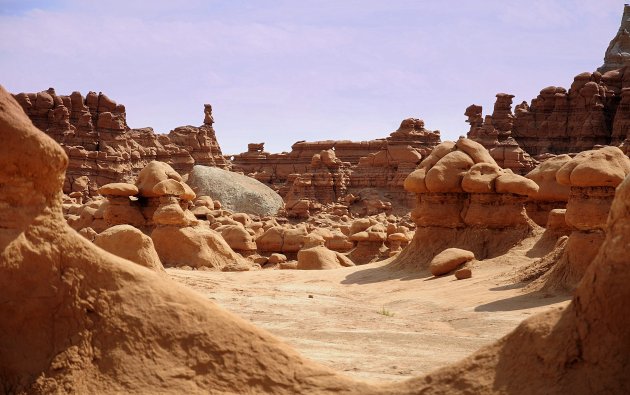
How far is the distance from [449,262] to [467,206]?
2.34m

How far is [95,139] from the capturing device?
52.0 m

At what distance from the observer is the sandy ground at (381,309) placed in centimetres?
782

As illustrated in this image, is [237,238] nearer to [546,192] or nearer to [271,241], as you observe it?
[271,241]

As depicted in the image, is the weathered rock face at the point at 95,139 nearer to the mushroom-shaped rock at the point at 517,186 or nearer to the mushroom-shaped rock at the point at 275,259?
the mushroom-shaped rock at the point at 275,259

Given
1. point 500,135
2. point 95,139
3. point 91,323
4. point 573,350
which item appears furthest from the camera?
point 95,139

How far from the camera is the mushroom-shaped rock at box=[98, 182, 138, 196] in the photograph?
18.4 m

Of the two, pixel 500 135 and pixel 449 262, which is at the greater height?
pixel 500 135

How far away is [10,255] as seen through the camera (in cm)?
479

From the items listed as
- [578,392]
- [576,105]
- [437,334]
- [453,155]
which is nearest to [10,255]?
[578,392]

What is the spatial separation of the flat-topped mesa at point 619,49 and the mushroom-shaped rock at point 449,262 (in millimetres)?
47931

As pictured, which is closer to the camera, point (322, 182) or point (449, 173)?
point (449, 173)

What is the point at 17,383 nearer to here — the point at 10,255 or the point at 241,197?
the point at 10,255

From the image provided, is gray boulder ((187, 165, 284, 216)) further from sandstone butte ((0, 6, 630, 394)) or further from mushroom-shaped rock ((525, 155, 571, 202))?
mushroom-shaped rock ((525, 155, 571, 202))

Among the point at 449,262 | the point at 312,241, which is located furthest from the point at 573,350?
the point at 312,241
